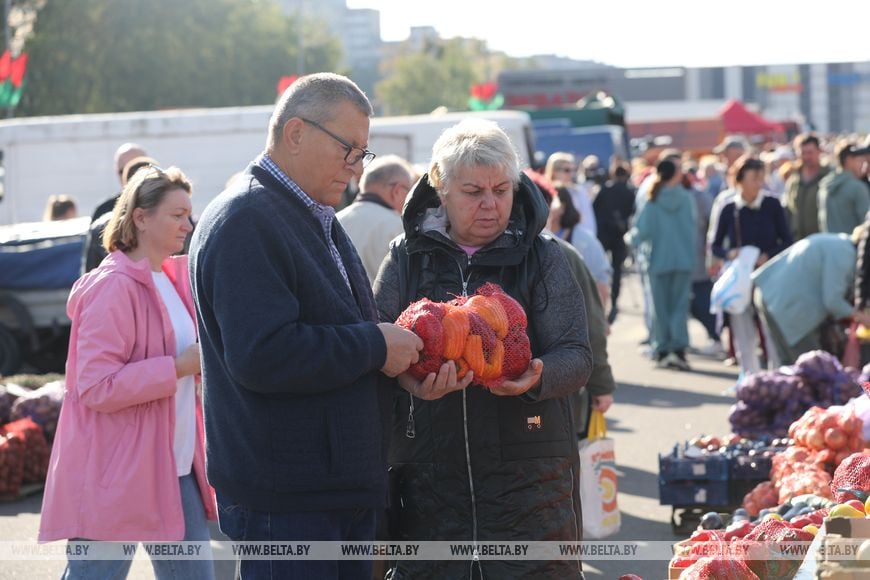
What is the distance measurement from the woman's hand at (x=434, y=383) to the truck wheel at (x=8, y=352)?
10.7 meters

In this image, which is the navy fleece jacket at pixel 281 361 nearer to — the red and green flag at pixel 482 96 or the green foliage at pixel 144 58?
the red and green flag at pixel 482 96

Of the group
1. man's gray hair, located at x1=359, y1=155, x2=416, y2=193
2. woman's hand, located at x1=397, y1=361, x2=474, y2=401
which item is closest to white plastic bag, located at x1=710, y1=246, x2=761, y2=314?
man's gray hair, located at x1=359, y1=155, x2=416, y2=193

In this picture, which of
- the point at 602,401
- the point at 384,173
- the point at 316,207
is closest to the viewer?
the point at 316,207

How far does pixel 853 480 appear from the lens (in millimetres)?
4902

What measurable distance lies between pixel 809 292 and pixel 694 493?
2799 mm

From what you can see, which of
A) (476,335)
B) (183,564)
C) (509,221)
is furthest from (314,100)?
(183,564)

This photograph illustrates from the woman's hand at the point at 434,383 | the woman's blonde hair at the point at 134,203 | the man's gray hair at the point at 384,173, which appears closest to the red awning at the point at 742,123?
the man's gray hair at the point at 384,173

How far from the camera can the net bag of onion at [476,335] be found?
362cm

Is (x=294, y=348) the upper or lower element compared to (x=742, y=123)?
upper

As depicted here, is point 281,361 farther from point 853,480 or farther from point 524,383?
point 853,480

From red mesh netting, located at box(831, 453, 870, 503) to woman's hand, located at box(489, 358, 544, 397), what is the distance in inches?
59.2

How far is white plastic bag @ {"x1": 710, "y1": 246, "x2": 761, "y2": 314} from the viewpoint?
10.6 metres

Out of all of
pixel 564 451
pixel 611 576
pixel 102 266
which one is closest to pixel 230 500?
pixel 564 451

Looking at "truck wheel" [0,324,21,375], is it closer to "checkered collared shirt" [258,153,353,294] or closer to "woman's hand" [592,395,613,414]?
"woman's hand" [592,395,613,414]
